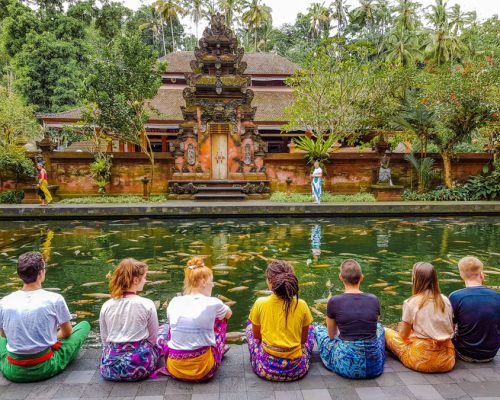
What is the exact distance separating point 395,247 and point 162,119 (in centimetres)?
1686

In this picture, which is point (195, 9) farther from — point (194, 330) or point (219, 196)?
point (194, 330)

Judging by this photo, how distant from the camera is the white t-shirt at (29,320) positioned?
3.19 m

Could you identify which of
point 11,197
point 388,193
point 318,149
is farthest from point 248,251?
point 11,197

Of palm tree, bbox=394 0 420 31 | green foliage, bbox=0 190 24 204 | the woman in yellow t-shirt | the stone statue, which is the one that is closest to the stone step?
the stone statue

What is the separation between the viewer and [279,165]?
749 inches

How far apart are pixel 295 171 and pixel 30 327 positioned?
16.5 m

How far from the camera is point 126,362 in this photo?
3293 millimetres

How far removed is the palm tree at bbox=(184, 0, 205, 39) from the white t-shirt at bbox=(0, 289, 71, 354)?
174 feet

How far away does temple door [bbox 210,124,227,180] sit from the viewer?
62.6 feet

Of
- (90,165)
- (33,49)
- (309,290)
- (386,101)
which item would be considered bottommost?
(309,290)

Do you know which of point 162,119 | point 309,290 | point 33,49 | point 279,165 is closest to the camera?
point 309,290

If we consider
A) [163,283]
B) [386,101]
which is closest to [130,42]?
[386,101]

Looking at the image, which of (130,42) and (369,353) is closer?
(369,353)

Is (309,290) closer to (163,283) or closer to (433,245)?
(163,283)
